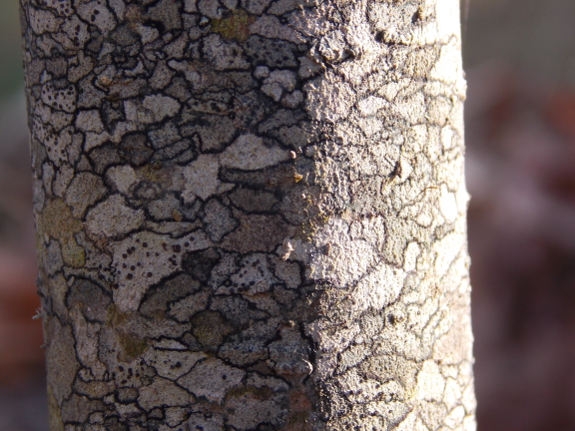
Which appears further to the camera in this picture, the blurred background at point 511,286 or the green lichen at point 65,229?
the blurred background at point 511,286

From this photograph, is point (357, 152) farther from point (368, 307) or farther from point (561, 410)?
point (561, 410)

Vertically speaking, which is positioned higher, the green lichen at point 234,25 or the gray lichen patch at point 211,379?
the green lichen at point 234,25

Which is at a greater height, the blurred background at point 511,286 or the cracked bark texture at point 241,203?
the cracked bark texture at point 241,203

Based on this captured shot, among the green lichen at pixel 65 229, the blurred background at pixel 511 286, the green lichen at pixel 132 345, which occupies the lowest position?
the blurred background at pixel 511 286

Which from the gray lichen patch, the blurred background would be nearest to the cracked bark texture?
the gray lichen patch

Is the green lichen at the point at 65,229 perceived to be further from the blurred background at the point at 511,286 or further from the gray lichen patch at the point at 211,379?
the blurred background at the point at 511,286

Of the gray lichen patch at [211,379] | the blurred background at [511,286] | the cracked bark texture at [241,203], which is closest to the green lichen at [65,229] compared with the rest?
the cracked bark texture at [241,203]

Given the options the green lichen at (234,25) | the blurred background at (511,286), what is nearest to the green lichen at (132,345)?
the green lichen at (234,25)

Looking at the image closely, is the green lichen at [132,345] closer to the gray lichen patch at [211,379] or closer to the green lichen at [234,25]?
the gray lichen patch at [211,379]
